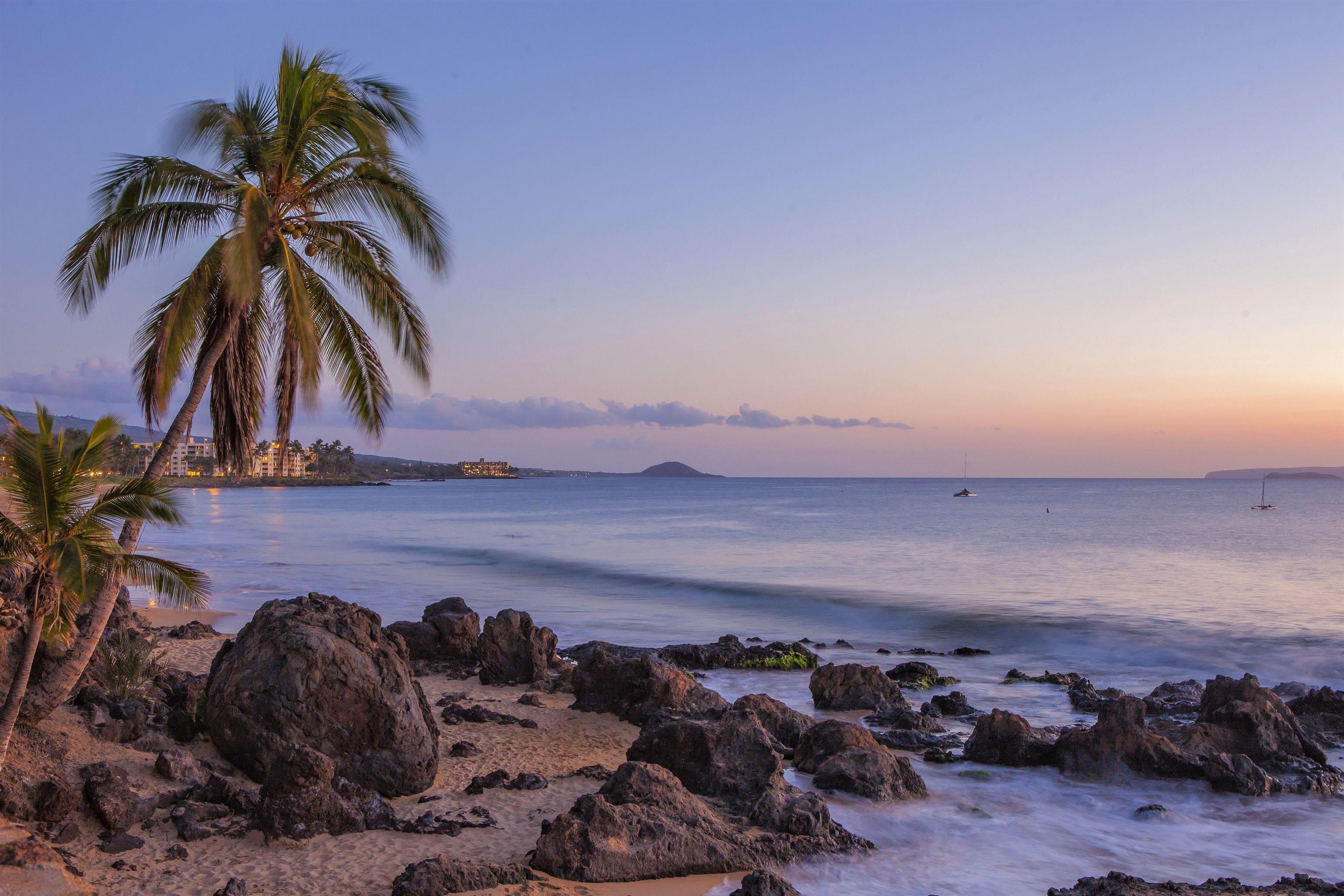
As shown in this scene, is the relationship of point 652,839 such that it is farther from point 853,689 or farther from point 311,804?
point 853,689

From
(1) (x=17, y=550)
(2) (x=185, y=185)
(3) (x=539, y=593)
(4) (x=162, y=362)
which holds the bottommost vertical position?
(3) (x=539, y=593)

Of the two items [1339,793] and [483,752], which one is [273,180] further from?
[1339,793]

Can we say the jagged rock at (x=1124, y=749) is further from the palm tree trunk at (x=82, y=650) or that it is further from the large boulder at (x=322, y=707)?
the palm tree trunk at (x=82, y=650)

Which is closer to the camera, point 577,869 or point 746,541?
point 577,869

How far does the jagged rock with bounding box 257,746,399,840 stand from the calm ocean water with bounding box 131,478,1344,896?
2.91 m

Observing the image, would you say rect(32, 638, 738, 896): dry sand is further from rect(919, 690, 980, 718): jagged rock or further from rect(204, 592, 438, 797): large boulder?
rect(919, 690, 980, 718): jagged rock

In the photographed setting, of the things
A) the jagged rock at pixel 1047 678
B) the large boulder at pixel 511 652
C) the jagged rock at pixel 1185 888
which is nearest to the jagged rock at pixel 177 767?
the large boulder at pixel 511 652

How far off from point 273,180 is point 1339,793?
46.8 ft

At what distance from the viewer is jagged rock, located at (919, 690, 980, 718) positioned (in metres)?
13.8

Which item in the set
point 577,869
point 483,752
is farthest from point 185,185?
point 577,869

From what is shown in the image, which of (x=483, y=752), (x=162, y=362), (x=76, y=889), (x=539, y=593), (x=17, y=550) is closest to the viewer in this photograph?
(x=76, y=889)

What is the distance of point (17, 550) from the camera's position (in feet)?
22.6

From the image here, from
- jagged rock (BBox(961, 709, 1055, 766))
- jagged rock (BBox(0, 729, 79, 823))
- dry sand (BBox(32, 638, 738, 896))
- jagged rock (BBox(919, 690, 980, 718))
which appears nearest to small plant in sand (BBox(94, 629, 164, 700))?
dry sand (BBox(32, 638, 738, 896))

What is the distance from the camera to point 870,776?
970 cm
